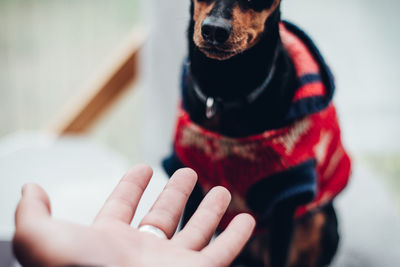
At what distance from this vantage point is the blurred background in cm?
63

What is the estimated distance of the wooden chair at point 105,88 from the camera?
880mm

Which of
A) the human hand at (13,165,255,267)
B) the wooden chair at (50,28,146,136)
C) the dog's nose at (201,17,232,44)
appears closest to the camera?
the human hand at (13,165,255,267)

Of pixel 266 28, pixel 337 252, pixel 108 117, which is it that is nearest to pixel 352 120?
pixel 337 252

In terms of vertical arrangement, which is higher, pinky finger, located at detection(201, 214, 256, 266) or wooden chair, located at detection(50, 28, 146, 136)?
pinky finger, located at detection(201, 214, 256, 266)

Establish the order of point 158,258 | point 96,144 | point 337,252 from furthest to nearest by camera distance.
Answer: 1. point 96,144
2. point 337,252
3. point 158,258

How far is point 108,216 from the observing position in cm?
26

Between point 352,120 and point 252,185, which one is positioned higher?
point 252,185

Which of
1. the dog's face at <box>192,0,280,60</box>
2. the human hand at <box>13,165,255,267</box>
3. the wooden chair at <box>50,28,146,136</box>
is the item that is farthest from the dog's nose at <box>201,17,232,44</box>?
the wooden chair at <box>50,28,146,136</box>

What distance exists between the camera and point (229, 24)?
0.39 m

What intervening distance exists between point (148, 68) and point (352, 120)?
1.53 feet

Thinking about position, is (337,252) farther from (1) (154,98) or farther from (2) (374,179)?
(1) (154,98)

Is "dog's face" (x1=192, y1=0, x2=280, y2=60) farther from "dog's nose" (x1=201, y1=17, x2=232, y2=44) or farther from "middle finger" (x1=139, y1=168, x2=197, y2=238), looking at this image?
"middle finger" (x1=139, y1=168, x2=197, y2=238)

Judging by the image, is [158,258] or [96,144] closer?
[158,258]

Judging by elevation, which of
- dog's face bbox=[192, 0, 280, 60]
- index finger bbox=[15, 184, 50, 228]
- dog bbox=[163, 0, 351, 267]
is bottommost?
dog bbox=[163, 0, 351, 267]
